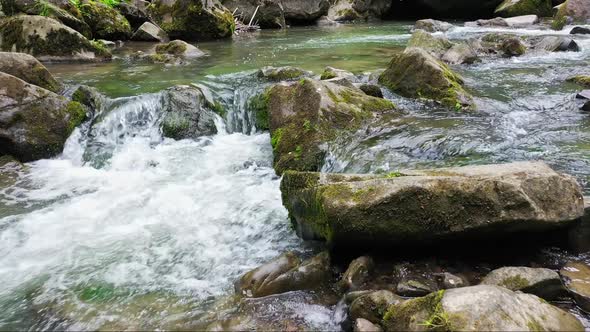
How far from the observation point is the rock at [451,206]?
351 cm

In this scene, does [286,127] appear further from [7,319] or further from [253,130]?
[7,319]

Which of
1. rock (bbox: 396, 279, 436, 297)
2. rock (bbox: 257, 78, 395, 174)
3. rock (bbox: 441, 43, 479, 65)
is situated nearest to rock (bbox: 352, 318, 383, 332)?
rock (bbox: 396, 279, 436, 297)

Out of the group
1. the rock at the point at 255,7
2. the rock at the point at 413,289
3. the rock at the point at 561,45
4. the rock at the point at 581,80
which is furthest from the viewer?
the rock at the point at 255,7

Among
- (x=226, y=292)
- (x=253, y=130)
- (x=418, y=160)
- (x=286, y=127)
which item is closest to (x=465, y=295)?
(x=226, y=292)

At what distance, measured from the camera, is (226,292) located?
380cm

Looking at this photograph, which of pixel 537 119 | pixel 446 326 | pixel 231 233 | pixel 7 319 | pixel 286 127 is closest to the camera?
pixel 446 326

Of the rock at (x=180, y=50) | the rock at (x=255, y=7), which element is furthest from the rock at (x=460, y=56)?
the rock at (x=255, y=7)

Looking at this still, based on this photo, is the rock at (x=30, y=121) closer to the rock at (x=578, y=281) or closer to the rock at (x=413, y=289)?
the rock at (x=413, y=289)

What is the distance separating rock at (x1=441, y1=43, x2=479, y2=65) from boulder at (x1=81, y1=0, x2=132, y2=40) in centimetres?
1160

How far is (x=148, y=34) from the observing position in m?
17.2

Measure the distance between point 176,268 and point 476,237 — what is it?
2.70 meters

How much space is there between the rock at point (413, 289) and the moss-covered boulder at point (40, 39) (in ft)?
39.6

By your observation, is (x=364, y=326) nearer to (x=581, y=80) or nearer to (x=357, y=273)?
(x=357, y=273)

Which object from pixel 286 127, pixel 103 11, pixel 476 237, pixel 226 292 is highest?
pixel 103 11
